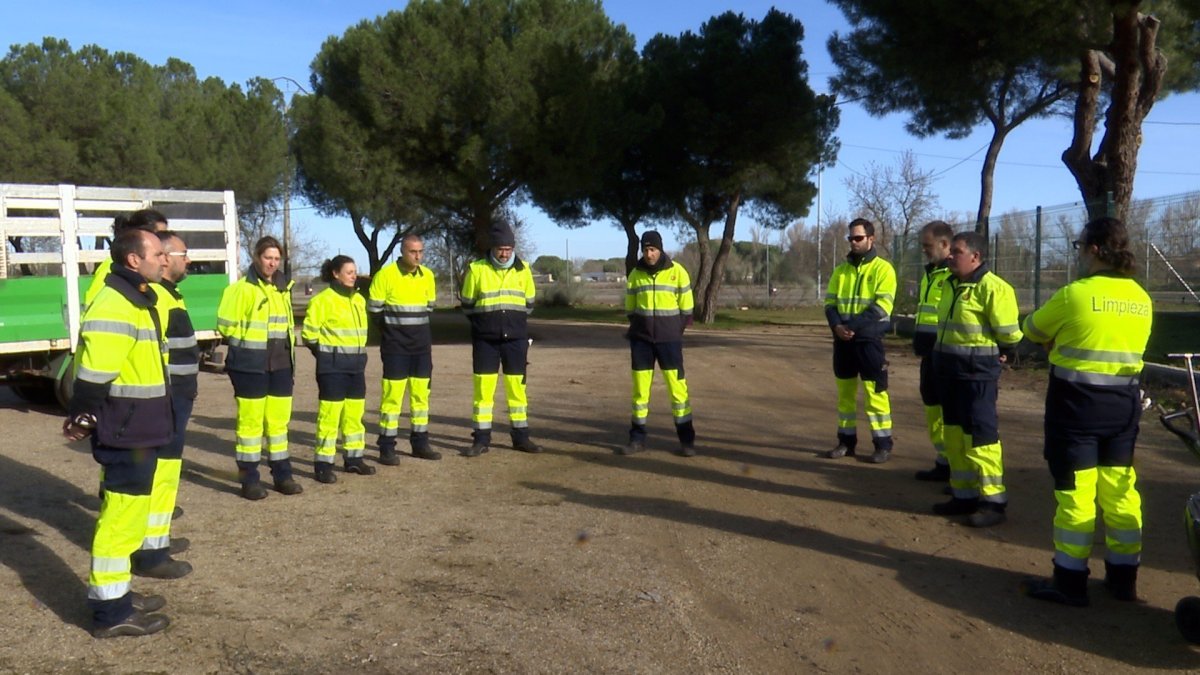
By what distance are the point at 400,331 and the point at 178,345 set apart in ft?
8.32

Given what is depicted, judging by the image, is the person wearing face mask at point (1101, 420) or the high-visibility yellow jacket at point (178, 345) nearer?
the person wearing face mask at point (1101, 420)

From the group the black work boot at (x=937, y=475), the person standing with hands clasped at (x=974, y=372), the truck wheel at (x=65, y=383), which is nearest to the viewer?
the person standing with hands clasped at (x=974, y=372)

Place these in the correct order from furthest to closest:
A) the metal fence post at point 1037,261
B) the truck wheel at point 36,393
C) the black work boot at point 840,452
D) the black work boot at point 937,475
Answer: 1. the metal fence post at point 1037,261
2. the truck wheel at point 36,393
3. the black work boot at point 840,452
4. the black work boot at point 937,475

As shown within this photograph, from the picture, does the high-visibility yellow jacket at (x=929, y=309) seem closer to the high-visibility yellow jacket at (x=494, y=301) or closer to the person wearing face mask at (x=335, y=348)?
the high-visibility yellow jacket at (x=494, y=301)

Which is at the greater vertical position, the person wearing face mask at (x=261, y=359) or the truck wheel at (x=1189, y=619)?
the person wearing face mask at (x=261, y=359)

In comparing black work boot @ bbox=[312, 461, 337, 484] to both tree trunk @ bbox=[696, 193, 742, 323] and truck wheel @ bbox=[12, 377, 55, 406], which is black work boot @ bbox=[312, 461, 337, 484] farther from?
tree trunk @ bbox=[696, 193, 742, 323]

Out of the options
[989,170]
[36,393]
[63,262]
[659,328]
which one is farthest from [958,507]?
[989,170]

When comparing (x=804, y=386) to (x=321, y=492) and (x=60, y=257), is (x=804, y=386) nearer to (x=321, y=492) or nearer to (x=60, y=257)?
(x=321, y=492)

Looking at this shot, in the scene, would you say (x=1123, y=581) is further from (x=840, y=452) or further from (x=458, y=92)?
(x=458, y=92)

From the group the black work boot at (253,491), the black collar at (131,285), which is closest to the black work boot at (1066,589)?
the black collar at (131,285)

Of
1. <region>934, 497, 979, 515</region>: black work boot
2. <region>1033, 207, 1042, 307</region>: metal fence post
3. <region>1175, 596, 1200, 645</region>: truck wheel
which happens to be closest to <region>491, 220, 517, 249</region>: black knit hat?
<region>934, 497, 979, 515</region>: black work boot

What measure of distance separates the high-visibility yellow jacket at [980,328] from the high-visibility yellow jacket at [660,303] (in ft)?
9.36

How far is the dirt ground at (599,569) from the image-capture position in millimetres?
4398

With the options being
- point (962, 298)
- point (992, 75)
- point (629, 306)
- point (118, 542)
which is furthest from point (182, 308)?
point (992, 75)
